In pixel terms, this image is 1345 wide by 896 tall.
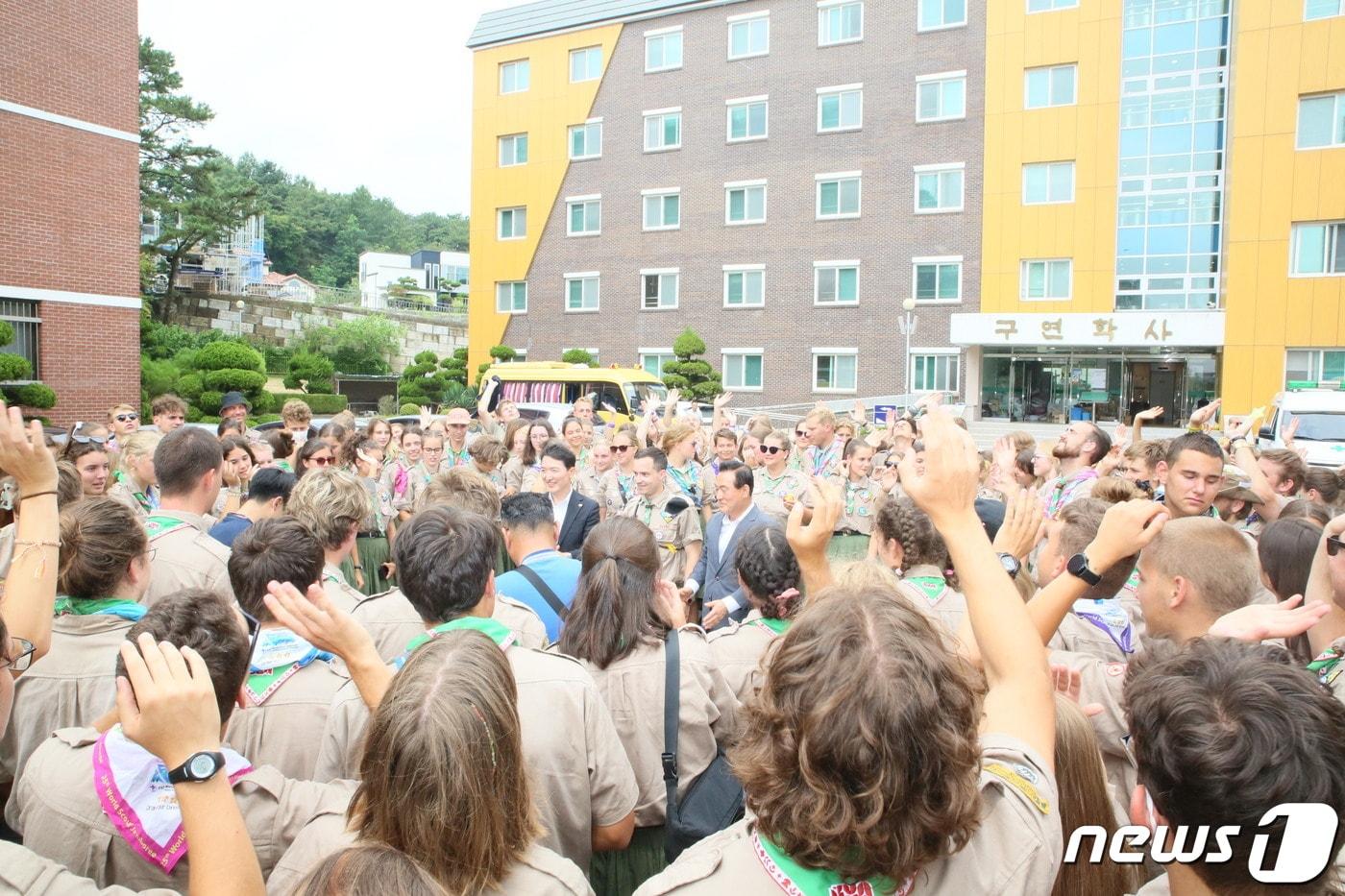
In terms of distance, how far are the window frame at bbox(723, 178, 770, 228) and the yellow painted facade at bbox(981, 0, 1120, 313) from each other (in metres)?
7.48

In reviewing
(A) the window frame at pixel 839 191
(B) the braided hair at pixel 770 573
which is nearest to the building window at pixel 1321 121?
(A) the window frame at pixel 839 191

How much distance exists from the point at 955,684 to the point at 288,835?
62.7 inches

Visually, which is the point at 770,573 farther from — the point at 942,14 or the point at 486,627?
the point at 942,14

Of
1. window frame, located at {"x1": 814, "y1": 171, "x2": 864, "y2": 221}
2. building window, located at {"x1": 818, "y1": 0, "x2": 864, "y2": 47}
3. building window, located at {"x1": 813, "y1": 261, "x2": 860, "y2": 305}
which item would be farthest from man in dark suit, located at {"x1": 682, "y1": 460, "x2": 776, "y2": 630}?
building window, located at {"x1": 818, "y1": 0, "x2": 864, "y2": 47}

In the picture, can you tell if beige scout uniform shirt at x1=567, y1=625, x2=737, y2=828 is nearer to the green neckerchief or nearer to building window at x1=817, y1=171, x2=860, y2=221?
the green neckerchief

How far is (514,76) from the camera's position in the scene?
36375mm

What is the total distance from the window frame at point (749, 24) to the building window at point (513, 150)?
9137 millimetres

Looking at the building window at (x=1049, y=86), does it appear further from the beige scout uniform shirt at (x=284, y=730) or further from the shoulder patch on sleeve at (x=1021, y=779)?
the shoulder patch on sleeve at (x=1021, y=779)

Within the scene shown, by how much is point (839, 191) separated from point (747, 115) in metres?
4.51

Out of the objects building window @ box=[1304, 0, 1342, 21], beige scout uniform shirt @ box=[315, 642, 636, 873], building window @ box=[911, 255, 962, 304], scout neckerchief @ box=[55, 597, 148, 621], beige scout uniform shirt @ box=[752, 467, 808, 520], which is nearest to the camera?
beige scout uniform shirt @ box=[315, 642, 636, 873]

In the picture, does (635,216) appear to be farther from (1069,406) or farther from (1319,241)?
(1319,241)

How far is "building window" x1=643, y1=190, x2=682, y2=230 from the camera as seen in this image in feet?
109

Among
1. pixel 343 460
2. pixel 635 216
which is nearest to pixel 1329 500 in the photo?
pixel 343 460

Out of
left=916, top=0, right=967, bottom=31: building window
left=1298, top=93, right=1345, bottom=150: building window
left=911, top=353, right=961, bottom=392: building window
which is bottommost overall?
left=911, top=353, right=961, bottom=392: building window
